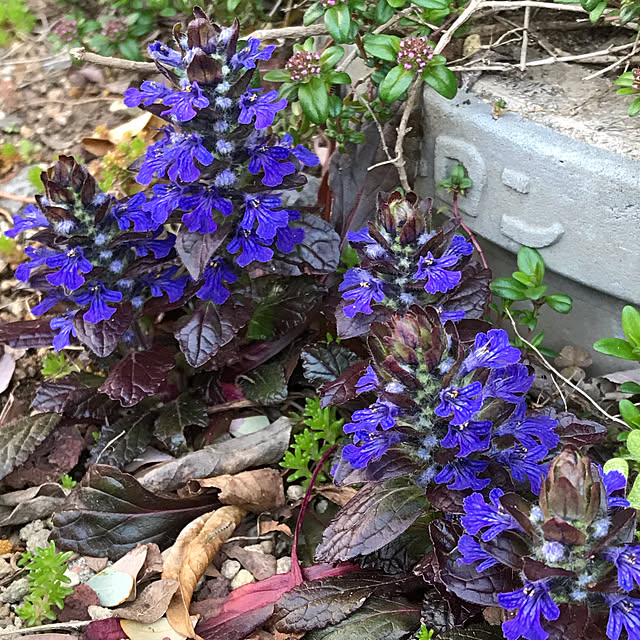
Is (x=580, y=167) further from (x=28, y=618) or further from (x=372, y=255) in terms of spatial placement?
(x=28, y=618)

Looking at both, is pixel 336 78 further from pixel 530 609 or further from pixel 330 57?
pixel 530 609

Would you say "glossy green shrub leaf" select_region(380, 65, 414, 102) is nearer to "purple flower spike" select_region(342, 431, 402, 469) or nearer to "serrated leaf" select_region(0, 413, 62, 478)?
"purple flower spike" select_region(342, 431, 402, 469)

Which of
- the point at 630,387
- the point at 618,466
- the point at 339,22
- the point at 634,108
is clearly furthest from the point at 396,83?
the point at 618,466

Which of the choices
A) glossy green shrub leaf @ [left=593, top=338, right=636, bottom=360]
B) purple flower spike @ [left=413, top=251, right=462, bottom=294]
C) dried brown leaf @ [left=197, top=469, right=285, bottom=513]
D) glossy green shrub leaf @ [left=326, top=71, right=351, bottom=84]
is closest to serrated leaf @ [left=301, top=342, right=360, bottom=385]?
dried brown leaf @ [left=197, top=469, right=285, bottom=513]

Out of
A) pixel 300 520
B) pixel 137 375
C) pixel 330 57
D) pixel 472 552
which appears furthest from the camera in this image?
pixel 330 57

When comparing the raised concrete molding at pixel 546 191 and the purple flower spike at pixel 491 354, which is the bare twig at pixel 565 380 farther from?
the purple flower spike at pixel 491 354
